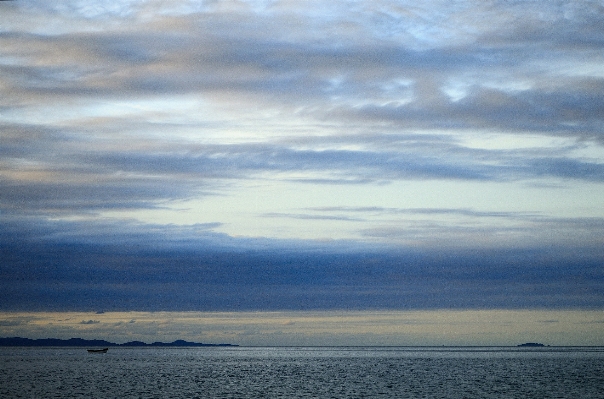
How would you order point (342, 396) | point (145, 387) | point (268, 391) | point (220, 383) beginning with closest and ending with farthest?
1. point (342, 396)
2. point (268, 391)
3. point (145, 387)
4. point (220, 383)

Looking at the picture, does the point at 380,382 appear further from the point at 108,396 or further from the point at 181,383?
the point at 108,396

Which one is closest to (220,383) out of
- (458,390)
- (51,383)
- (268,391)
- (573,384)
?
(268,391)

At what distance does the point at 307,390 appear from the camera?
10688cm

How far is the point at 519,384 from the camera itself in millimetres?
122500

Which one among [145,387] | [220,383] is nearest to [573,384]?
[220,383]

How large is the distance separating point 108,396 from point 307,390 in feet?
98.5

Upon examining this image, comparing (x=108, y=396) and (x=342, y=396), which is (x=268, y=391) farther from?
(x=108, y=396)

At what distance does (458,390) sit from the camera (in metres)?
108

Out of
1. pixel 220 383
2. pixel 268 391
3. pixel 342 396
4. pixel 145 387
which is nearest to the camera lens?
pixel 342 396

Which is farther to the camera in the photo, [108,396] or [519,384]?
[519,384]

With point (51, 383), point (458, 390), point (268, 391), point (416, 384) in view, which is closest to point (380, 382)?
point (416, 384)

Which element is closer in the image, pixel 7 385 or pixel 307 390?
pixel 307 390

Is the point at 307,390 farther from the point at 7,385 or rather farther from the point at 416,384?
the point at 7,385

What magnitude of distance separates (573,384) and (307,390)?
51.2m
